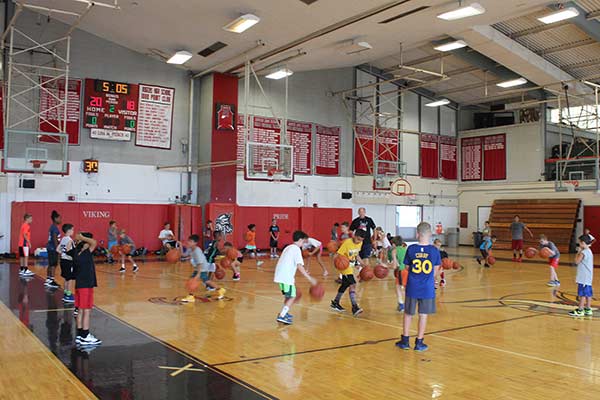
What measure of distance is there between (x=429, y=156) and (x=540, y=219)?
668 cm

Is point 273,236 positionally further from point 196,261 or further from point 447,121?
point 447,121

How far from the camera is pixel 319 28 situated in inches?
677

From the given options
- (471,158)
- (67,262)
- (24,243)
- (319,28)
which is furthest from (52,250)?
(471,158)

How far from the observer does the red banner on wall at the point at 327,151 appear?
25.3 metres

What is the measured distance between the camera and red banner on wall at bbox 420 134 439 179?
97.0ft

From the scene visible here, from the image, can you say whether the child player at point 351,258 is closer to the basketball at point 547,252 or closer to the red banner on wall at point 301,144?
the basketball at point 547,252

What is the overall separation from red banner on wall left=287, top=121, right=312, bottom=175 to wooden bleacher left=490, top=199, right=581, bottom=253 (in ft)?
35.7

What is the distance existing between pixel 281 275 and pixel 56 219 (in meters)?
6.41

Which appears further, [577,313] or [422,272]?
[577,313]

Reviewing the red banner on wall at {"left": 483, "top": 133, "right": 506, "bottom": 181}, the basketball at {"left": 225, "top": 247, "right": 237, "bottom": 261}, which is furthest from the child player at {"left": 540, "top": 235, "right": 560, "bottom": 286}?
the red banner on wall at {"left": 483, "top": 133, "right": 506, "bottom": 181}

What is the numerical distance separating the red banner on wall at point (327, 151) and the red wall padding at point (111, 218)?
6873mm

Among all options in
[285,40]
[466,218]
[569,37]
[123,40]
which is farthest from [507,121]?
[123,40]

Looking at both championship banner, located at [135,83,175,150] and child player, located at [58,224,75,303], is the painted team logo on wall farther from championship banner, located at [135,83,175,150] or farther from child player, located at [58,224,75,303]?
child player, located at [58,224,75,303]

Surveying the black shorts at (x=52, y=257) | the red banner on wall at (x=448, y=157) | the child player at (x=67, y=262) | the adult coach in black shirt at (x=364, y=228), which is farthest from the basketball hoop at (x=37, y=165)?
the red banner on wall at (x=448, y=157)
